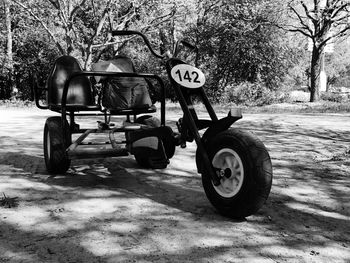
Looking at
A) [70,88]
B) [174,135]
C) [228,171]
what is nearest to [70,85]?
[70,88]

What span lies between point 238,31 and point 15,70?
46.6 feet

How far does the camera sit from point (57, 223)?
2.67 metres

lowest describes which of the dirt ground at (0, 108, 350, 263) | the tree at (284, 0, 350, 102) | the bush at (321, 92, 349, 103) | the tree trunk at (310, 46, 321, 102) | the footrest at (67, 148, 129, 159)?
the dirt ground at (0, 108, 350, 263)

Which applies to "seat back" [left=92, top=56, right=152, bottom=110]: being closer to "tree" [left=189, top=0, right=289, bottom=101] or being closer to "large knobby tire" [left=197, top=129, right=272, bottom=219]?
"large knobby tire" [left=197, top=129, right=272, bottom=219]

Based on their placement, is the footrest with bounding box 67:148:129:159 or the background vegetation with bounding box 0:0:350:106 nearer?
the footrest with bounding box 67:148:129:159

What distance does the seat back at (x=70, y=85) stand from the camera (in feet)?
14.5

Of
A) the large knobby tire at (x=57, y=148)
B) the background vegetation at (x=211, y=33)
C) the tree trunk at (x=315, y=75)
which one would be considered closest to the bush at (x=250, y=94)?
the background vegetation at (x=211, y=33)

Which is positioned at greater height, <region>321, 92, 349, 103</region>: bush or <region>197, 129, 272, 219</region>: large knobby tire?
<region>321, 92, 349, 103</region>: bush

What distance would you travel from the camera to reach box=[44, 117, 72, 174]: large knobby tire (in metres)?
3.97

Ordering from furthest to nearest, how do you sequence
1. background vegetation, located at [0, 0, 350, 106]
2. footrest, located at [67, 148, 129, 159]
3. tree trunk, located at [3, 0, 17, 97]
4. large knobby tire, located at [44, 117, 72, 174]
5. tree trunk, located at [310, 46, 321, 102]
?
tree trunk, located at [3, 0, 17, 97]
background vegetation, located at [0, 0, 350, 106]
tree trunk, located at [310, 46, 321, 102]
large knobby tire, located at [44, 117, 72, 174]
footrest, located at [67, 148, 129, 159]

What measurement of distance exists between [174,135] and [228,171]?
0.80 meters

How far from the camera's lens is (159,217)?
9.22ft

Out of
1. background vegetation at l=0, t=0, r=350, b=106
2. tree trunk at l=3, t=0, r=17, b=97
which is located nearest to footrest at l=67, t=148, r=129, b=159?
background vegetation at l=0, t=0, r=350, b=106

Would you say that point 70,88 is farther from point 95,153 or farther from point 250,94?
point 250,94
